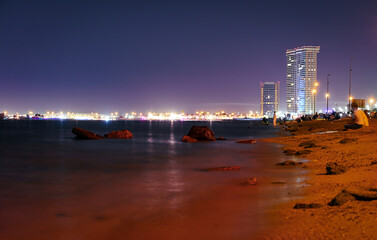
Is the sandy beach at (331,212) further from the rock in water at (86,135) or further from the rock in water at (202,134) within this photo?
the rock in water at (86,135)

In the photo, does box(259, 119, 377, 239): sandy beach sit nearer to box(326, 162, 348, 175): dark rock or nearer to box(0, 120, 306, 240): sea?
box(326, 162, 348, 175): dark rock

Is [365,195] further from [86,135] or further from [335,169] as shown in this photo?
[86,135]

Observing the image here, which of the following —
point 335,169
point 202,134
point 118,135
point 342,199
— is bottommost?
point 118,135

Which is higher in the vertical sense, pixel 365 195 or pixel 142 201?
pixel 365 195

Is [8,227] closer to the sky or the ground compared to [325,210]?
closer to the ground

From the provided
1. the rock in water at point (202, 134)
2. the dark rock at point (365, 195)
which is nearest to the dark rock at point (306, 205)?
the dark rock at point (365, 195)

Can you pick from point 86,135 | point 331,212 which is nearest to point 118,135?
point 86,135

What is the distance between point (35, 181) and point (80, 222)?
756 cm

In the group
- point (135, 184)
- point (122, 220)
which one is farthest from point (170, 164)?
point (122, 220)

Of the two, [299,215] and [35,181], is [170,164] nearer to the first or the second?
[35,181]

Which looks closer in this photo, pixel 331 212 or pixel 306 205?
pixel 331 212

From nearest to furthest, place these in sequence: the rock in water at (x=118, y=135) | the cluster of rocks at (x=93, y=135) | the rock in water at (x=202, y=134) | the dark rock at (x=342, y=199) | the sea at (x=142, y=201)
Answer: the sea at (x=142, y=201) → the dark rock at (x=342, y=199) → the rock in water at (x=202, y=134) → the cluster of rocks at (x=93, y=135) → the rock in water at (x=118, y=135)

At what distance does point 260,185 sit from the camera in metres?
12.1

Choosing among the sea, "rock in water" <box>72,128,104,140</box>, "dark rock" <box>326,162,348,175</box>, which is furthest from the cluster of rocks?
"dark rock" <box>326,162,348,175</box>
